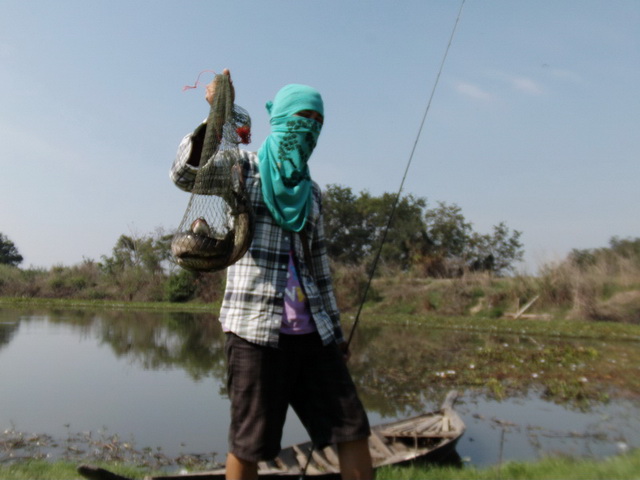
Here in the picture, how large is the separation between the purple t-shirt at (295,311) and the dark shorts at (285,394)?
30 mm

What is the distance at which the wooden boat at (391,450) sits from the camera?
3.42 m

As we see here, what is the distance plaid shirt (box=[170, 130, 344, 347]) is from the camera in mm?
2041

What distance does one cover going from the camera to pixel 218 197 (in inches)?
91.5

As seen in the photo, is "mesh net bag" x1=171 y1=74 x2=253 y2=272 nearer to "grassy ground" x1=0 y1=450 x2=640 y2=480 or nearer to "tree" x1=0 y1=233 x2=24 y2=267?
"grassy ground" x1=0 y1=450 x2=640 y2=480

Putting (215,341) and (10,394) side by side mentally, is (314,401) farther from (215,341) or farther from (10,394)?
(215,341)

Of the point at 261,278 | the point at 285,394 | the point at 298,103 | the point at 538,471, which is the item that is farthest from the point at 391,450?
the point at 298,103

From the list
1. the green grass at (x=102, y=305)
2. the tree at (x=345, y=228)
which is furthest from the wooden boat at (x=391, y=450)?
the tree at (x=345, y=228)

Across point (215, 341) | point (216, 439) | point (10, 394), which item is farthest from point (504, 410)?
point (215, 341)

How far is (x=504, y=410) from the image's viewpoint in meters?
6.35

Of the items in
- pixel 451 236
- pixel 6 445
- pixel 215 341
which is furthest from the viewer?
pixel 451 236

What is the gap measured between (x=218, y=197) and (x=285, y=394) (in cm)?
83

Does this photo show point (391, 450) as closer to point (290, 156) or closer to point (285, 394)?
point (285, 394)

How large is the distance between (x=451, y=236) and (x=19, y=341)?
25.4 meters

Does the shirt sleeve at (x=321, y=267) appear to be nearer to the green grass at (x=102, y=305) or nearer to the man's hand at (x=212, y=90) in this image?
the man's hand at (x=212, y=90)
